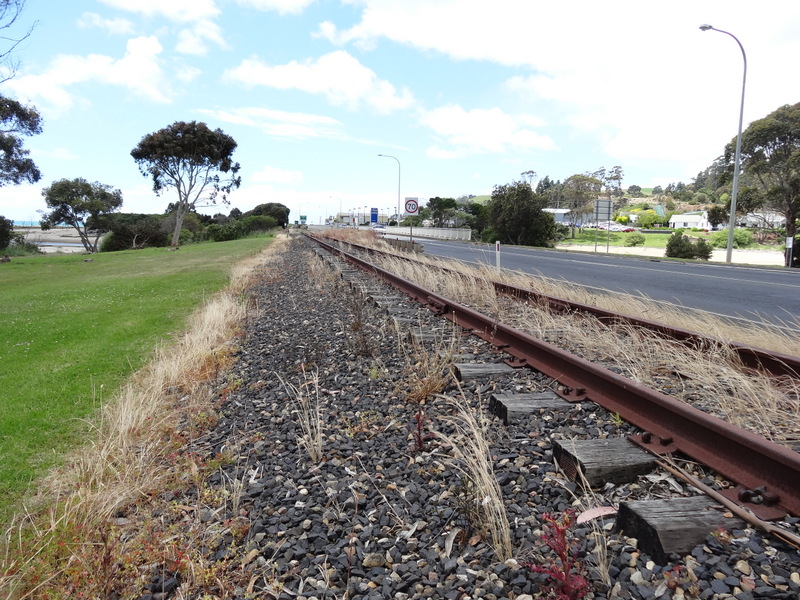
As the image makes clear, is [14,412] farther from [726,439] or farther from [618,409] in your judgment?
[726,439]

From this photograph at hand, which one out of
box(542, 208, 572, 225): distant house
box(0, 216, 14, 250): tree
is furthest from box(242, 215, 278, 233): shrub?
box(542, 208, 572, 225): distant house

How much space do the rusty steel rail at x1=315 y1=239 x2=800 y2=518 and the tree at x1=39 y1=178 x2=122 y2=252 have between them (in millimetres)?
54455

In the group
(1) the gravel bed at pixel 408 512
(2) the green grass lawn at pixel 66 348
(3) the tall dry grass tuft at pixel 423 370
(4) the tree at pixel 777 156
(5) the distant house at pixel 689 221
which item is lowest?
(2) the green grass lawn at pixel 66 348

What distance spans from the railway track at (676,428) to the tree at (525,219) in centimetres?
4569

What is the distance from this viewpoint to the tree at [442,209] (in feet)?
300

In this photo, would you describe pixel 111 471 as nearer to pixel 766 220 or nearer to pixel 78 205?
pixel 78 205

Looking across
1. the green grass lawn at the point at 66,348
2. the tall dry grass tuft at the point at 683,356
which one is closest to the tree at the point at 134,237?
the green grass lawn at the point at 66,348

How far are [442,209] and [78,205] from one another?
57387 mm

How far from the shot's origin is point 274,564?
7.95 feet

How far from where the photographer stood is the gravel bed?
2.10 meters

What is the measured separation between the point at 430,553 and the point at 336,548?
1.50 feet

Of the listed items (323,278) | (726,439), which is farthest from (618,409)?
(323,278)

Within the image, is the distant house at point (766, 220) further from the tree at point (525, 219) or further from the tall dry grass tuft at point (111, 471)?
the tall dry grass tuft at point (111, 471)

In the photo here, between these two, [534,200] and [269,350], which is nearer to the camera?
[269,350]
